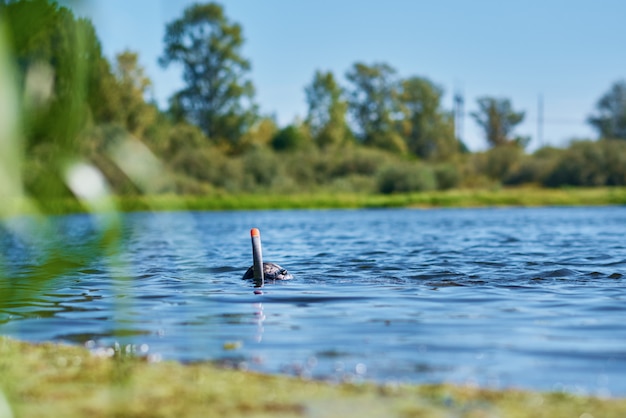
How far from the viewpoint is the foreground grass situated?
5.21 meters

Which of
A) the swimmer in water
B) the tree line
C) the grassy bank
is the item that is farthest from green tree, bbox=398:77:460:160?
the swimmer in water

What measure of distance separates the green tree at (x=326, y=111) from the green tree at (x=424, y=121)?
1433cm

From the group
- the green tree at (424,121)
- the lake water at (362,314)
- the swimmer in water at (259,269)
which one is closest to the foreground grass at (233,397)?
the lake water at (362,314)

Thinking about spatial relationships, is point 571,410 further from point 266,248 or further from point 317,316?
point 266,248

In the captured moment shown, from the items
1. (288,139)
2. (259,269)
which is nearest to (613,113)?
(288,139)

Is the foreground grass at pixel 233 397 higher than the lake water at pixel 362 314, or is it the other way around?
the foreground grass at pixel 233 397

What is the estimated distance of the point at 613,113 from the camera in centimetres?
10306

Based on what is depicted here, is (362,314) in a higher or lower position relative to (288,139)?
lower

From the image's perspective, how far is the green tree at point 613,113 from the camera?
101875 mm

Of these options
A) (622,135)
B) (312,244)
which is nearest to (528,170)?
(622,135)

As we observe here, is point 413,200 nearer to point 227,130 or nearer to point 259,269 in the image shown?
point 227,130

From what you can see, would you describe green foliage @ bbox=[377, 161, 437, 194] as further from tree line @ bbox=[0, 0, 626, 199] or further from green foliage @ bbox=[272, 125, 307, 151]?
green foliage @ bbox=[272, 125, 307, 151]

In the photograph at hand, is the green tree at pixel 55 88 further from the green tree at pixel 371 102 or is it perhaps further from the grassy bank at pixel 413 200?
the green tree at pixel 371 102

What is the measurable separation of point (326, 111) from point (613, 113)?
34.8 metres
